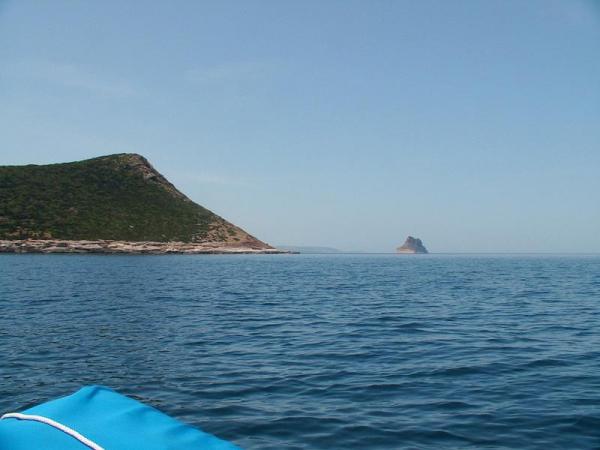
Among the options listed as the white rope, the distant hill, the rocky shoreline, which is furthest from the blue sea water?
the distant hill

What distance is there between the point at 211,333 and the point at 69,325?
6.61 meters

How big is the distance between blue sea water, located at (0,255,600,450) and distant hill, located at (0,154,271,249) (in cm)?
9797

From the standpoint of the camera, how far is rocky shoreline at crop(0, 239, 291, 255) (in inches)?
4031

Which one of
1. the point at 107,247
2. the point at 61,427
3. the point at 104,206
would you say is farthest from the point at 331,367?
the point at 104,206

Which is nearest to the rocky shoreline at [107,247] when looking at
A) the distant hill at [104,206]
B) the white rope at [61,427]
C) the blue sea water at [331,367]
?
the distant hill at [104,206]

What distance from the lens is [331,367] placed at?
48.3 ft

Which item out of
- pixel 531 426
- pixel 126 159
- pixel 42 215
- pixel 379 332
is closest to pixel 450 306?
pixel 379 332

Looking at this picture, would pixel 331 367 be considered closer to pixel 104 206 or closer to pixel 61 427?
pixel 61 427

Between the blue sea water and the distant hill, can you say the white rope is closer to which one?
the blue sea water

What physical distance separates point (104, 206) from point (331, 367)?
135806 mm

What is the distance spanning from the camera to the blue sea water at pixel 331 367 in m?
9.78

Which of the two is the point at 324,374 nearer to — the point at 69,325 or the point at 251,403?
the point at 251,403

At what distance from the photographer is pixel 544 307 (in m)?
29.4

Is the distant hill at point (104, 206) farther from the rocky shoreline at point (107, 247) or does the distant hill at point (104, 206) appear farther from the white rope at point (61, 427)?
the white rope at point (61, 427)
